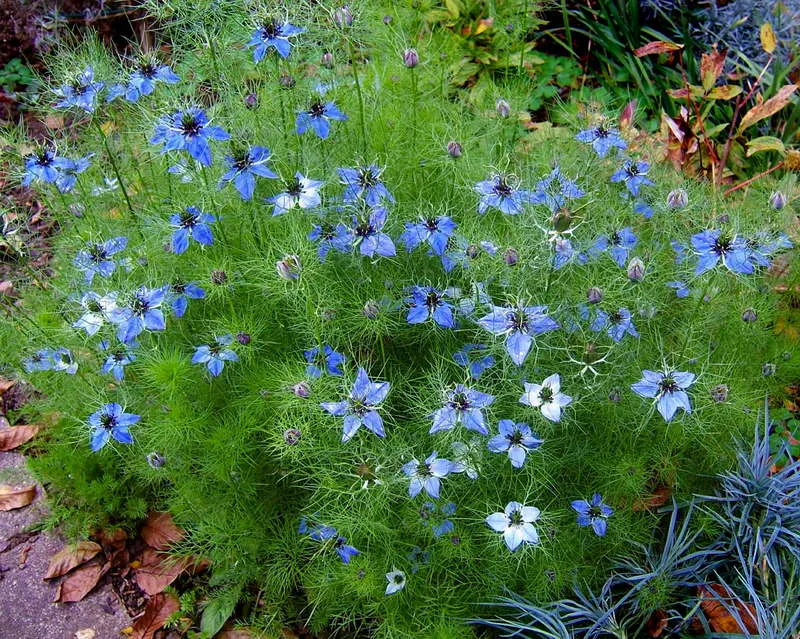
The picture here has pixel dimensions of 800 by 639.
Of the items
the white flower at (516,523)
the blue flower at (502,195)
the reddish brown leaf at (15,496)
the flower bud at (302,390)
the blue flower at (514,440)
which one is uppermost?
the blue flower at (502,195)

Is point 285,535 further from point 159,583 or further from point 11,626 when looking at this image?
point 11,626

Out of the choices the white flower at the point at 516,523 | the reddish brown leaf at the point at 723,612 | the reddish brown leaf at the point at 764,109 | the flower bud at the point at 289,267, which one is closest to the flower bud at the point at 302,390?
the flower bud at the point at 289,267

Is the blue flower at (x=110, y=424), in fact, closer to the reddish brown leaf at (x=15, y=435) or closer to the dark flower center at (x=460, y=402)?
the dark flower center at (x=460, y=402)

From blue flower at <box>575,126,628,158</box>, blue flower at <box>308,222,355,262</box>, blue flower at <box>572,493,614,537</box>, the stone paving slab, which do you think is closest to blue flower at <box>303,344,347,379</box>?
blue flower at <box>308,222,355,262</box>

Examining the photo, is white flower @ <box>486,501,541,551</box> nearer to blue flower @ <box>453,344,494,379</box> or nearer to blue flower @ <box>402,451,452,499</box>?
blue flower @ <box>402,451,452,499</box>

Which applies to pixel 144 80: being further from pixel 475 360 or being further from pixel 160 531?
pixel 160 531

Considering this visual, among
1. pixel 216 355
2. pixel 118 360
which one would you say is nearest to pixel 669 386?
pixel 216 355
